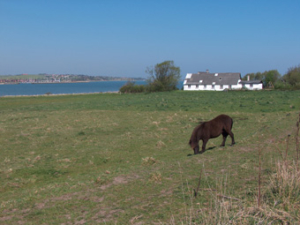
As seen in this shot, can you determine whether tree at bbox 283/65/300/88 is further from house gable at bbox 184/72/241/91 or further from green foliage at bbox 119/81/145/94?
green foliage at bbox 119/81/145/94

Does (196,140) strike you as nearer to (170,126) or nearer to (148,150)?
(148,150)

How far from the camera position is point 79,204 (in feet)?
21.6

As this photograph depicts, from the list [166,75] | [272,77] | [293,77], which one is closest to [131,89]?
[166,75]

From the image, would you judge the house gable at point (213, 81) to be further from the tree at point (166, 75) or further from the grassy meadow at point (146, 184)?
the grassy meadow at point (146, 184)

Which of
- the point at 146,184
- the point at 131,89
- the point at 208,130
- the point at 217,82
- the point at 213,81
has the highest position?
the point at 213,81

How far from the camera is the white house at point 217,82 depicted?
97062 mm

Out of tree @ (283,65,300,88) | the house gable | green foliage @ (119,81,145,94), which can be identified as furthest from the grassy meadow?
the house gable

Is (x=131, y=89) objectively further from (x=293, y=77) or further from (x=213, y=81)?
(x=293, y=77)

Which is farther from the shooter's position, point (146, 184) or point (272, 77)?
point (272, 77)

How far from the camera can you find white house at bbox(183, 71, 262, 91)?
97062mm

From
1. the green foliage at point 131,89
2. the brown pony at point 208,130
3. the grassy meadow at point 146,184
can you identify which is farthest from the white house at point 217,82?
the brown pony at point 208,130

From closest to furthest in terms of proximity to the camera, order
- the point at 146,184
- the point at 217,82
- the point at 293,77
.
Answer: the point at 146,184 < the point at 293,77 < the point at 217,82

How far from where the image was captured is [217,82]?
9900 centimetres

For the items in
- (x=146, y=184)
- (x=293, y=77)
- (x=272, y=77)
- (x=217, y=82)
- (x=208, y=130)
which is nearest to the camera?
(x=146, y=184)
